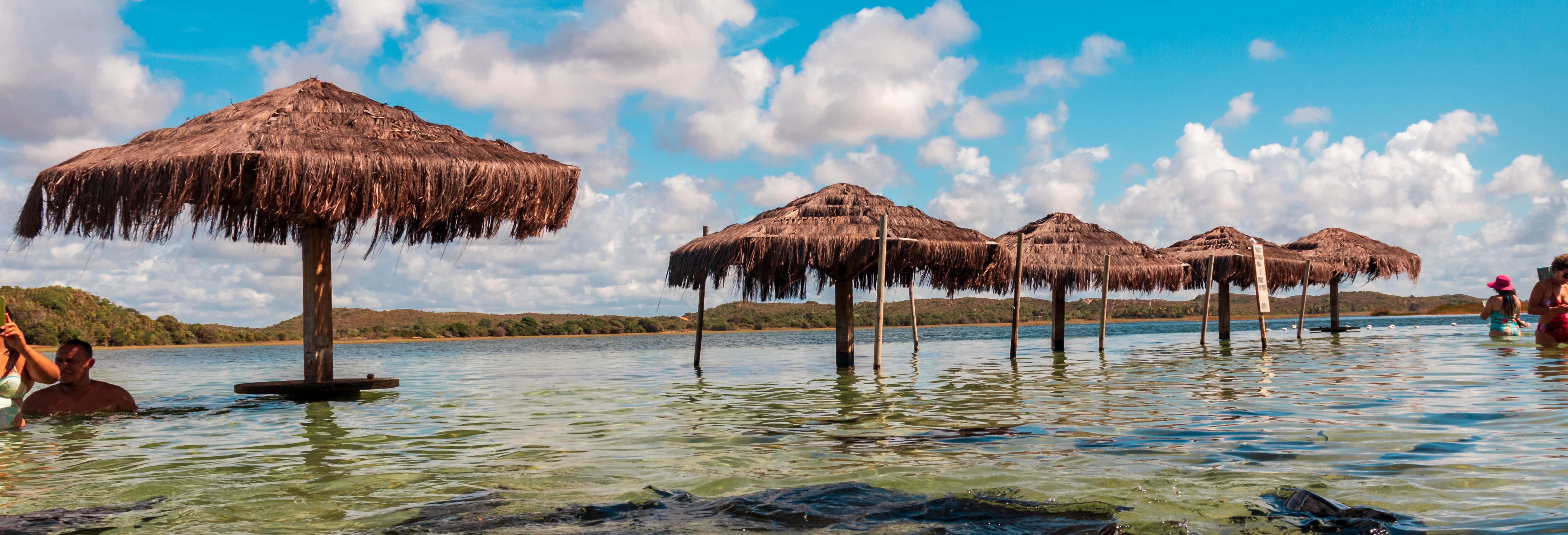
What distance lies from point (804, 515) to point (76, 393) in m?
7.90

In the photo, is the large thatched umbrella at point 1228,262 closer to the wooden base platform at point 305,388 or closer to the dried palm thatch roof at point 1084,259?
the dried palm thatch roof at point 1084,259

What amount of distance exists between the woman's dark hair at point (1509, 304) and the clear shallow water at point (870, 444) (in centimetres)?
363

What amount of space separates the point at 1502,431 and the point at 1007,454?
3.17m

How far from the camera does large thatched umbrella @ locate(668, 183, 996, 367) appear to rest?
13500mm

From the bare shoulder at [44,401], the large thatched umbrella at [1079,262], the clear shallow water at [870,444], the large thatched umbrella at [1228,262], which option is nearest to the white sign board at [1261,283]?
the clear shallow water at [870,444]

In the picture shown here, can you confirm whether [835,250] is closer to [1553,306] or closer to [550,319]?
[1553,306]

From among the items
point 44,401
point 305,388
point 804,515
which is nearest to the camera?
point 804,515

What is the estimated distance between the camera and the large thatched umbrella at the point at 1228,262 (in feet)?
72.0

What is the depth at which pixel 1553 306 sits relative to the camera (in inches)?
464

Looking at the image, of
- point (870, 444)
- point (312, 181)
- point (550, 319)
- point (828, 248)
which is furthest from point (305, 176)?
point (550, 319)

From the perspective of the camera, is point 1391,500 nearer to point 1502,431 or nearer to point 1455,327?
point 1502,431

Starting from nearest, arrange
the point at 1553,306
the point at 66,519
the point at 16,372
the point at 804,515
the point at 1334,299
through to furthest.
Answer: the point at 804,515 → the point at 66,519 → the point at 16,372 → the point at 1553,306 → the point at 1334,299

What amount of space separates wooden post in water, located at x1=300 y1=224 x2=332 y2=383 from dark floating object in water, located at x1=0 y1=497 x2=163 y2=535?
5082 millimetres

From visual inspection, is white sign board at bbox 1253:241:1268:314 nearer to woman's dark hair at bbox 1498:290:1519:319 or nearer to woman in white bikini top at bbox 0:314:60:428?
woman's dark hair at bbox 1498:290:1519:319
